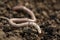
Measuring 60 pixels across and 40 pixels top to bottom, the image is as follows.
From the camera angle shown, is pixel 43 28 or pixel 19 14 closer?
pixel 43 28

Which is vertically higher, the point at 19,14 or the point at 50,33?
the point at 19,14

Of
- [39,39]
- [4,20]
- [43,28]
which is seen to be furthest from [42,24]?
[4,20]

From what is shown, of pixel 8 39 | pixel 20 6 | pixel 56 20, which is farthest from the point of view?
pixel 20 6

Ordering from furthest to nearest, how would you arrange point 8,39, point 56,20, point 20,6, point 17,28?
point 20,6 → point 56,20 → point 17,28 → point 8,39

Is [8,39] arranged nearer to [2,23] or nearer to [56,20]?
[2,23]

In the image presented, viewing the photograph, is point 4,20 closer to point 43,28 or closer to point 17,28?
point 17,28

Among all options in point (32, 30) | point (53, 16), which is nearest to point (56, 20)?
point (53, 16)
